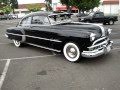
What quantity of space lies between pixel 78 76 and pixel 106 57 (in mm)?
2266

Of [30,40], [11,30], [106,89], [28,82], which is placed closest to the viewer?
[106,89]

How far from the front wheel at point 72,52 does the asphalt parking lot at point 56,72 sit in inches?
7.4

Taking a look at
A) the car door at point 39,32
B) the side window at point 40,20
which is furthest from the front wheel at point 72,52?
the side window at point 40,20

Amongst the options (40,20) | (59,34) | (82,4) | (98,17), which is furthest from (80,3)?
(59,34)

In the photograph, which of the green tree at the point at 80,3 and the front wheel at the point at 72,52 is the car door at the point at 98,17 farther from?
the front wheel at the point at 72,52

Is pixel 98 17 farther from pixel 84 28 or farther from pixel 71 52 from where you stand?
pixel 71 52

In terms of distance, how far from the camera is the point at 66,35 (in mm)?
7977

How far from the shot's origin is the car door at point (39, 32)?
8.80m

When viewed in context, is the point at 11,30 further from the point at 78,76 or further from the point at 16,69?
the point at 78,76

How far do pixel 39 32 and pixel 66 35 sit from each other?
1561 mm

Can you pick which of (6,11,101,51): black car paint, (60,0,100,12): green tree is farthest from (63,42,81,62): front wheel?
(60,0,100,12): green tree

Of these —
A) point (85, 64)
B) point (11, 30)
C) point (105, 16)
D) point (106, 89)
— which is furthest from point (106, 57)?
point (105, 16)

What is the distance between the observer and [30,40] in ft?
32.1

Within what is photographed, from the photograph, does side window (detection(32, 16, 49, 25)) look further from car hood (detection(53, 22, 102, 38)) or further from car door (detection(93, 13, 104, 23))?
car door (detection(93, 13, 104, 23))
